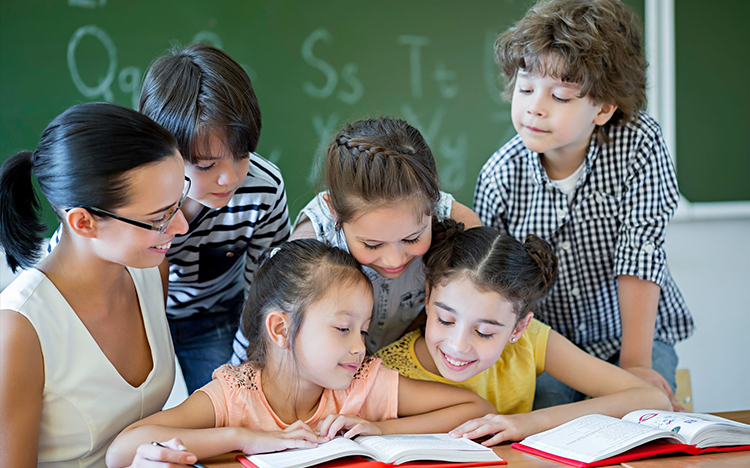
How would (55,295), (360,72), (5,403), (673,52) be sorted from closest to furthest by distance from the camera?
(5,403)
(55,295)
(360,72)
(673,52)

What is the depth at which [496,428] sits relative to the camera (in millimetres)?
1334

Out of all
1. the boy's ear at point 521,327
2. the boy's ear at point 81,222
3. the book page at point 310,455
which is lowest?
the book page at point 310,455

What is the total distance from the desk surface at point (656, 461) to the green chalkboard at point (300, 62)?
96 centimetres

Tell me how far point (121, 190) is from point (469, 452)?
796 millimetres

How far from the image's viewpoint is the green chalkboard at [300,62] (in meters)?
2.11

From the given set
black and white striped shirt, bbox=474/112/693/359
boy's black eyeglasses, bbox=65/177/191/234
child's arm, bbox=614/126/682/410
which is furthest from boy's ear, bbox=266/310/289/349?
child's arm, bbox=614/126/682/410

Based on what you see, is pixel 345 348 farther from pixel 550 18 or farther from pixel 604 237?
pixel 550 18

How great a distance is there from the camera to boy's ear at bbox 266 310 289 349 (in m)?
1.39

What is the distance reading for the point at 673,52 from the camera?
2.80 meters

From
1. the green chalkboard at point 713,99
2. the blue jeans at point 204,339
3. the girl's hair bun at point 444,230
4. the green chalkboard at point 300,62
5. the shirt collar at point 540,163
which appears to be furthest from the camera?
the green chalkboard at point 713,99

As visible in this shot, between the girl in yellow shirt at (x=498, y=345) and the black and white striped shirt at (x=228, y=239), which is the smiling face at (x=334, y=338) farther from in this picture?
the black and white striped shirt at (x=228, y=239)

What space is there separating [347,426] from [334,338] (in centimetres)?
18

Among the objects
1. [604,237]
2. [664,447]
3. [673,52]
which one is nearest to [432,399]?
[664,447]

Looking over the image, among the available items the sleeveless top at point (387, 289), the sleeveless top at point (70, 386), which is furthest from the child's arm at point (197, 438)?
the sleeveless top at point (387, 289)
